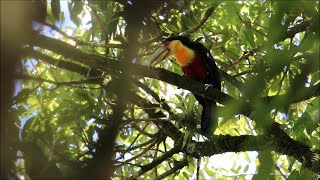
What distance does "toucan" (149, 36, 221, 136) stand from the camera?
11.6 ft

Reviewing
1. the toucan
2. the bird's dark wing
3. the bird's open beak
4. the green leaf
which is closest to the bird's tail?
the toucan

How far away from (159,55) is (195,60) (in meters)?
0.57

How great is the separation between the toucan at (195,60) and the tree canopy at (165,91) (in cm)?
11

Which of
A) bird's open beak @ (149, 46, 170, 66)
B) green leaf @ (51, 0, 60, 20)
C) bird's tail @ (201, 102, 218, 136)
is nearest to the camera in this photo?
green leaf @ (51, 0, 60, 20)

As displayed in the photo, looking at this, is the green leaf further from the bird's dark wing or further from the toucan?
the bird's dark wing

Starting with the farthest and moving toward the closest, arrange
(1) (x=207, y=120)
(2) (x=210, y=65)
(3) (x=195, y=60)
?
(3) (x=195, y=60)
(2) (x=210, y=65)
(1) (x=207, y=120)

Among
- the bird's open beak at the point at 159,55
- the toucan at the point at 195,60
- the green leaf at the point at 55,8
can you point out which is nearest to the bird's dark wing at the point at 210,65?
the toucan at the point at 195,60

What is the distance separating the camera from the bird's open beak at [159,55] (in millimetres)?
3203

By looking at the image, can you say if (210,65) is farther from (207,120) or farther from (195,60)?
(207,120)

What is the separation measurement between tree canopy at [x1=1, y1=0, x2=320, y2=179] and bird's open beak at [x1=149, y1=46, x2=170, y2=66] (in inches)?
4.8

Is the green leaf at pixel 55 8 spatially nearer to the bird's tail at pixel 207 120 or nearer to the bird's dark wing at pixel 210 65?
the bird's tail at pixel 207 120

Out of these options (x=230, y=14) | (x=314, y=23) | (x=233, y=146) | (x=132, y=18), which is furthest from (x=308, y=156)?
(x=132, y=18)

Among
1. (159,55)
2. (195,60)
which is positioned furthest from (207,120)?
(195,60)

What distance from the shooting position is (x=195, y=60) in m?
3.84
